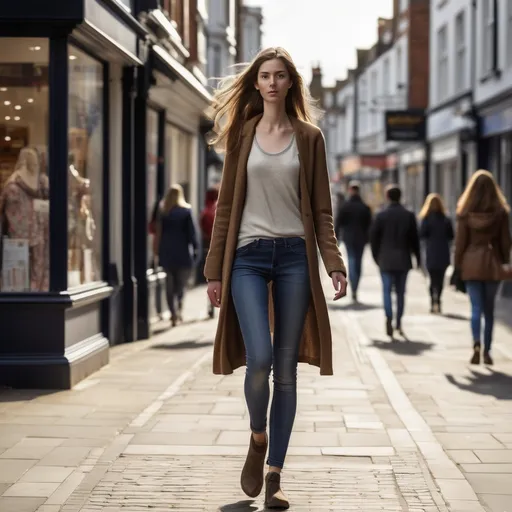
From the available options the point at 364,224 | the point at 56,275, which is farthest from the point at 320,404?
the point at 364,224

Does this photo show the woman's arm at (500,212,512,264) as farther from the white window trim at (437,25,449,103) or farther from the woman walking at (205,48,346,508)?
the white window trim at (437,25,449,103)

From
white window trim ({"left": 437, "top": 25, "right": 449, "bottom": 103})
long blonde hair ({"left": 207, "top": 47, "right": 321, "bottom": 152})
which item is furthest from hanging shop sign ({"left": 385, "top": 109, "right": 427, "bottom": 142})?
long blonde hair ({"left": 207, "top": 47, "right": 321, "bottom": 152})

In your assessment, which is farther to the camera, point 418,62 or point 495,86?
point 418,62

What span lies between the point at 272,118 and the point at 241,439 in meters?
2.29

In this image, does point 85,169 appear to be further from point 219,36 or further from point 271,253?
point 219,36

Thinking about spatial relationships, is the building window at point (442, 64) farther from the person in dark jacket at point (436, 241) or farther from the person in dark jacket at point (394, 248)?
the person in dark jacket at point (394, 248)

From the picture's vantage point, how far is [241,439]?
6.55 meters

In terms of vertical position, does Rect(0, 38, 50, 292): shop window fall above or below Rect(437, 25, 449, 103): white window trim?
below

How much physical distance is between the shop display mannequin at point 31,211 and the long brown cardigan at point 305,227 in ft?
13.5

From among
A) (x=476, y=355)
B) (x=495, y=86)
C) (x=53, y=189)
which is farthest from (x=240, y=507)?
(x=495, y=86)

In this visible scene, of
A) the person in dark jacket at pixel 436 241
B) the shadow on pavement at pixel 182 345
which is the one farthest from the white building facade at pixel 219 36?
the shadow on pavement at pixel 182 345

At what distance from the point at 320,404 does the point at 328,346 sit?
292 centimetres

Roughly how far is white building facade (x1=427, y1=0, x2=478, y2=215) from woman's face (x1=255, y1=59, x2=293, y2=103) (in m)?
19.4

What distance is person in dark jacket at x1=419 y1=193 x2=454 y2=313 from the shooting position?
15.5 m
